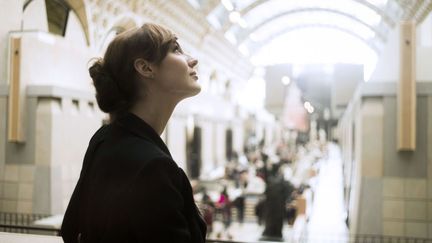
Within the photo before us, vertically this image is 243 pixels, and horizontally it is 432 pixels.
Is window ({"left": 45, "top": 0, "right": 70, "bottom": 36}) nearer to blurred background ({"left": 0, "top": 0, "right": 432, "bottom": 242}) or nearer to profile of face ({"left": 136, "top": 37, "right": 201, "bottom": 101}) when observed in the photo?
blurred background ({"left": 0, "top": 0, "right": 432, "bottom": 242})

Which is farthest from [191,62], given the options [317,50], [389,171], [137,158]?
[389,171]

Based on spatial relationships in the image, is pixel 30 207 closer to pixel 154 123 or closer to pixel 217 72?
pixel 154 123

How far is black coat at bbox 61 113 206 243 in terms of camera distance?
112 centimetres

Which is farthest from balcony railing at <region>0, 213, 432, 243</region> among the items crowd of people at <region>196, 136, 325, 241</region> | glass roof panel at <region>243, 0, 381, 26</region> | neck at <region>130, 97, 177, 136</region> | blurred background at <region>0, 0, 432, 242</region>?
glass roof panel at <region>243, 0, 381, 26</region>

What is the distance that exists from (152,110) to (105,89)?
16cm

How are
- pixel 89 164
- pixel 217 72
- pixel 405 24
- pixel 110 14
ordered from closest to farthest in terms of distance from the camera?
1. pixel 89 164
2. pixel 405 24
3. pixel 110 14
4. pixel 217 72

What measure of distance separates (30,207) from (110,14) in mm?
4564

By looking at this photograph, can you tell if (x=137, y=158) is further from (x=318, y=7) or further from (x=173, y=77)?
(x=318, y=7)

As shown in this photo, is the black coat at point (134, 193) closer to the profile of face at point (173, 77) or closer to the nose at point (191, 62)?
the profile of face at point (173, 77)

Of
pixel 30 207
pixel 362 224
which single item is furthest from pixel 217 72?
pixel 30 207

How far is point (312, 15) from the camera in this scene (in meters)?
6.58

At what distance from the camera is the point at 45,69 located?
4.05 m

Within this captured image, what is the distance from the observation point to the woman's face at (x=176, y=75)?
4.51ft

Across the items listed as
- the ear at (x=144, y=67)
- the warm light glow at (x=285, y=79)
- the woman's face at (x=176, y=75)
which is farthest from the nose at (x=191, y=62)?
the warm light glow at (x=285, y=79)
